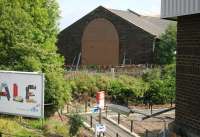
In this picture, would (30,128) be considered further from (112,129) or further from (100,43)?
(100,43)

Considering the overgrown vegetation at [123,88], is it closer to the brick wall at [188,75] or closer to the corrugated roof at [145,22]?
the corrugated roof at [145,22]

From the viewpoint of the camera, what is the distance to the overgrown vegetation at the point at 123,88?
3891cm

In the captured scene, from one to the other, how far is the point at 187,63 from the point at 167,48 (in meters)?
40.0

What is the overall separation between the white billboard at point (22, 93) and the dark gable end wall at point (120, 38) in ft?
111

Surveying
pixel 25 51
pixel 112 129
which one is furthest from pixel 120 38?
pixel 112 129

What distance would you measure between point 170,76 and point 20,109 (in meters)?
21.5

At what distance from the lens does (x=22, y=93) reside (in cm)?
2364

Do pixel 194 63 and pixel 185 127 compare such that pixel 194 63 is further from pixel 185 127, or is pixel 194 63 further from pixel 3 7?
pixel 3 7

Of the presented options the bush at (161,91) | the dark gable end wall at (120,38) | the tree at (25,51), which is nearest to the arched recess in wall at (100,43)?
the dark gable end wall at (120,38)

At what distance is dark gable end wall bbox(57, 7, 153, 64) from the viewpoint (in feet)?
188

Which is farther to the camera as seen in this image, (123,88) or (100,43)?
(100,43)

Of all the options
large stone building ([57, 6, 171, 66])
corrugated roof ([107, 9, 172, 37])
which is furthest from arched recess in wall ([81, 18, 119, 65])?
corrugated roof ([107, 9, 172, 37])

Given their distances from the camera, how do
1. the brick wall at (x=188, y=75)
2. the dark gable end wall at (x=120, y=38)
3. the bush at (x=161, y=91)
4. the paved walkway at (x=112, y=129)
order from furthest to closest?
the dark gable end wall at (x=120, y=38) < the bush at (x=161, y=91) < the paved walkway at (x=112, y=129) < the brick wall at (x=188, y=75)

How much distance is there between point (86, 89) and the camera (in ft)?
127
